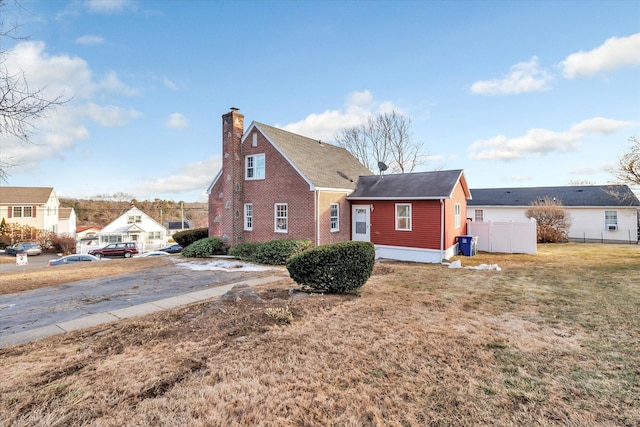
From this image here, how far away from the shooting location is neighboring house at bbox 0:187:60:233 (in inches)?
1606

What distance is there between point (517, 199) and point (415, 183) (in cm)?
1850

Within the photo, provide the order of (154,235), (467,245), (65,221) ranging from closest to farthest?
(467,245)
(154,235)
(65,221)

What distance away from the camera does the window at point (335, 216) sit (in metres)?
16.6

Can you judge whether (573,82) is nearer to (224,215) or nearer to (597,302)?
(597,302)

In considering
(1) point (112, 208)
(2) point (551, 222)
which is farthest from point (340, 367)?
(1) point (112, 208)

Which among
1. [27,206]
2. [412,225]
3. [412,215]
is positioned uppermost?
[27,206]

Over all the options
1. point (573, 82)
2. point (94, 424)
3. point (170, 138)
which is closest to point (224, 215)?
point (170, 138)

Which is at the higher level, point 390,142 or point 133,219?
point 390,142

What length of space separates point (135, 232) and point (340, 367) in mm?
47654

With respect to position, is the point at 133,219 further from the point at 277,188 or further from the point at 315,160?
the point at 315,160

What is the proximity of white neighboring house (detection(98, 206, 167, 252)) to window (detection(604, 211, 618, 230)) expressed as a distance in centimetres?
5089

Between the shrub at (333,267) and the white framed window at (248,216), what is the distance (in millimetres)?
10822

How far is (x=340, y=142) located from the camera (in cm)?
3650

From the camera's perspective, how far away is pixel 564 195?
2742cm
